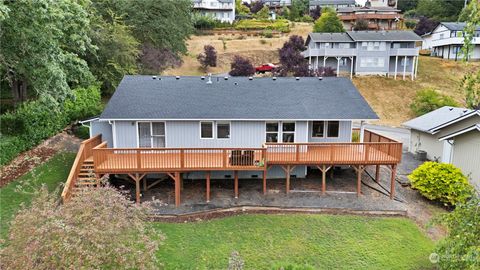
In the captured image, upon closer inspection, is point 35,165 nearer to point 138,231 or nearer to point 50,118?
point 50,118

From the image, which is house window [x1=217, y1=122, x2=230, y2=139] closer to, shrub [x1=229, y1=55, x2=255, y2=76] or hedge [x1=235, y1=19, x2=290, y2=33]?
shrub [x1=229, y1=55, x2=255, y2=76]

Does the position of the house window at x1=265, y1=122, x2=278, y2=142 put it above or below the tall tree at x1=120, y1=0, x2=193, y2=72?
below

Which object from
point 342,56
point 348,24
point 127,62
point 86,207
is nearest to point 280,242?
point 86,207

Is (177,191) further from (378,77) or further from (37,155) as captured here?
(378,77)

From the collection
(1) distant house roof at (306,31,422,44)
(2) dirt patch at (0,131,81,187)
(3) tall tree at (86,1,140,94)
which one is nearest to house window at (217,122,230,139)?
(2) dirt patch at (0,131,81,187)

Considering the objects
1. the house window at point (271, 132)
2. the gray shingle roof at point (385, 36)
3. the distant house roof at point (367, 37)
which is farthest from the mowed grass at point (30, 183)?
the gray shingle roof at point (385, 36)
